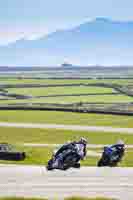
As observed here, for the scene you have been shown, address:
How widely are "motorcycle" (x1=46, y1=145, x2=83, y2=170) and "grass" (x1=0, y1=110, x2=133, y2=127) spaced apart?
36.0 metres

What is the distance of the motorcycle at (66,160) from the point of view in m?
38.7

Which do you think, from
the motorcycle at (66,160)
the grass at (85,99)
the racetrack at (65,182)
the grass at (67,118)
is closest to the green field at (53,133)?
the grass at (67,118)

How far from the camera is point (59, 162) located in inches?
1528

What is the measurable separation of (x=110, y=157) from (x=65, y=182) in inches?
276

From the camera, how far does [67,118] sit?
270 ft

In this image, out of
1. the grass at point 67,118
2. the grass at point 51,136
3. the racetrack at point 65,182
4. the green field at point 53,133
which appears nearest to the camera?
the racetrack at point 65,182

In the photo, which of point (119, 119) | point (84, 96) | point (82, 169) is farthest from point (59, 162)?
point (84, 96)

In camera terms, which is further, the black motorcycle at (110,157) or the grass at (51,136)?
the grass at (51,136)

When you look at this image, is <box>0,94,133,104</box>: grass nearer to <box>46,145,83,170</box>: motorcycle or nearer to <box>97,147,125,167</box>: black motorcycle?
<box>97,147,125,167</box>: black motorcycle

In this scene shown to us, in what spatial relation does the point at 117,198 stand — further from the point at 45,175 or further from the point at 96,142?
the point at 96,142

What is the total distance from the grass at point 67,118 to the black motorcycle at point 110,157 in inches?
1324

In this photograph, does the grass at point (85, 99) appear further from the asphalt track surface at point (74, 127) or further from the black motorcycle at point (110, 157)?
the black motorcycle at point (110, 157)

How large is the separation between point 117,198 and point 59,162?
7.75 meters

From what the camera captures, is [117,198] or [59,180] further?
[59,180]
